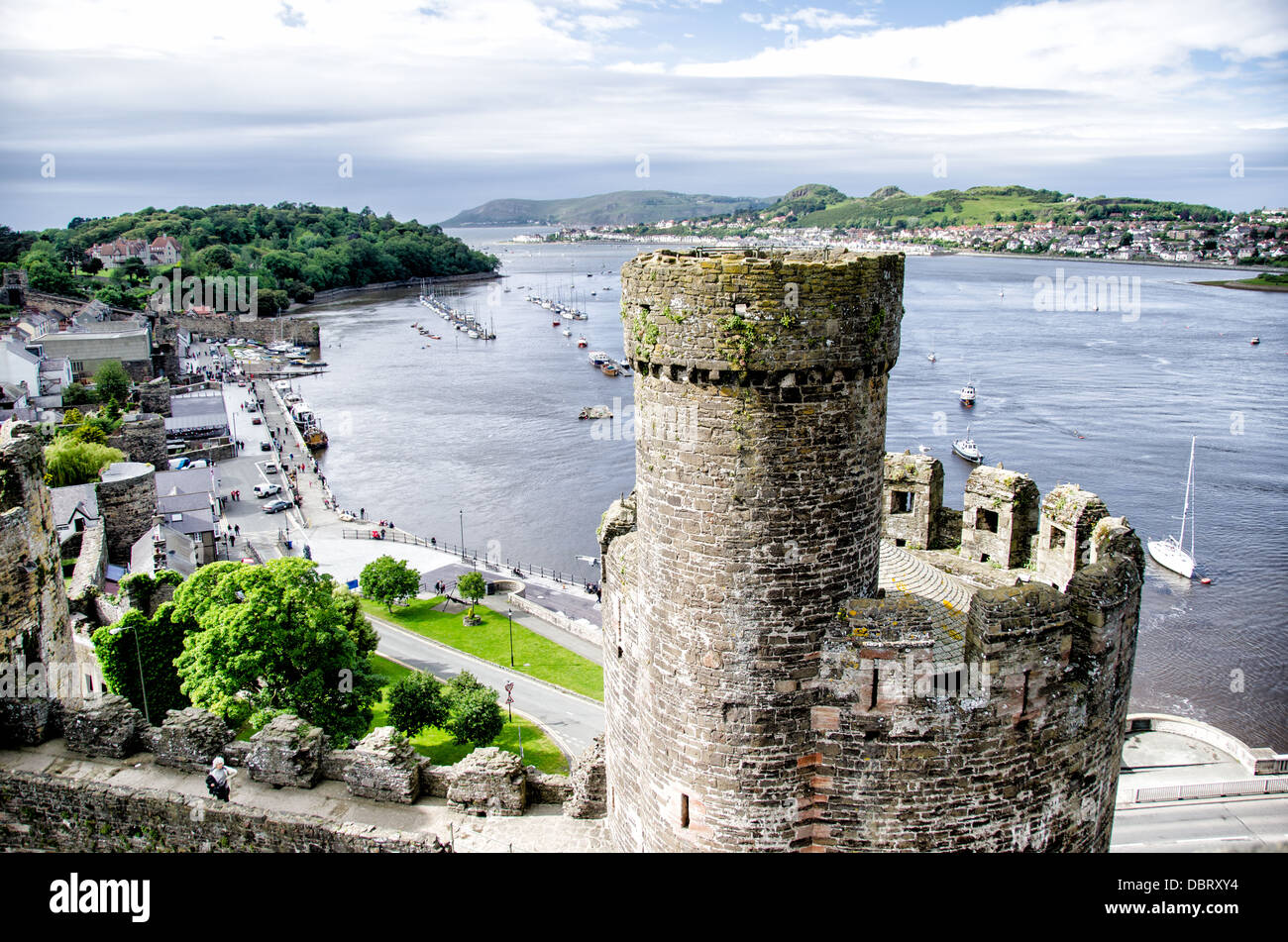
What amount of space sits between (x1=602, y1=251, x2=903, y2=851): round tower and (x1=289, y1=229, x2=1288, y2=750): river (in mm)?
39412

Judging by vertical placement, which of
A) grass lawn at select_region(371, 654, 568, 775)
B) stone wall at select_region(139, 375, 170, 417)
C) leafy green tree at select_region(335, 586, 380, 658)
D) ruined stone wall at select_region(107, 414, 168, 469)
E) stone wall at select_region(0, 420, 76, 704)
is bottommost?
grass lawn at select_region(371, 654, 568, 775)

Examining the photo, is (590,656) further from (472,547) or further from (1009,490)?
(1009,490)

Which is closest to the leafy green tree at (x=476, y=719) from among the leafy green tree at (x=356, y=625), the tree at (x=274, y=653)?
the tree at (x=274, y=653)

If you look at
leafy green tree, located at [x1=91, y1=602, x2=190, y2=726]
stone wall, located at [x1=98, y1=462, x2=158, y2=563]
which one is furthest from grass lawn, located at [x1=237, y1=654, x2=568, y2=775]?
stone wall, located at [x1=98, y1=462, x2=158, y2=563]

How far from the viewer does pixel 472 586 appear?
4194 centimetres

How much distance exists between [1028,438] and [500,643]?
2196 inches

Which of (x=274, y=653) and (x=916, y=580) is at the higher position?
(x=916, y=580)

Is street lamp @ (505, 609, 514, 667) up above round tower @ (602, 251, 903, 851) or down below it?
below

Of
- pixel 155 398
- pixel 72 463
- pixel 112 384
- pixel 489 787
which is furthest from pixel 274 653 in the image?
pixel 112 384

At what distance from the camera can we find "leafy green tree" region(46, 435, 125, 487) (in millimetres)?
49719

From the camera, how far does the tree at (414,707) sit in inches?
1133

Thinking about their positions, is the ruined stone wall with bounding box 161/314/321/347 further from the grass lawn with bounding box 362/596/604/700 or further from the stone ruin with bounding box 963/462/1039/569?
the stone ruin with bounding box 963/462/1039/569

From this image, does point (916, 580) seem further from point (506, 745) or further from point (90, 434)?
point (90, 434)

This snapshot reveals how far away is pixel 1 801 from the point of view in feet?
43.8
